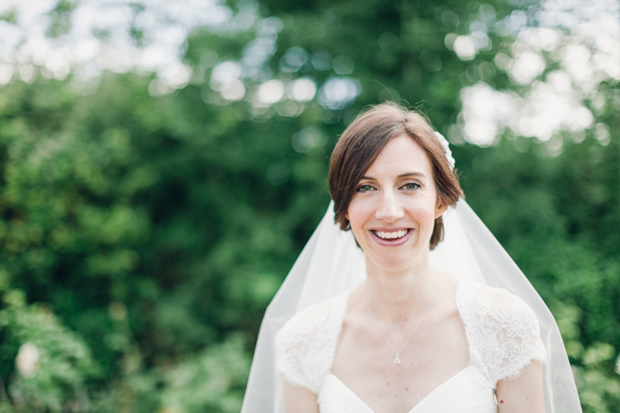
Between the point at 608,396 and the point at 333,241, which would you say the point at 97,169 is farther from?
the point at 608,396

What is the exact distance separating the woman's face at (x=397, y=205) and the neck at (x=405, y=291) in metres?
0.10

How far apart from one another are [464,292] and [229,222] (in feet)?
13.1

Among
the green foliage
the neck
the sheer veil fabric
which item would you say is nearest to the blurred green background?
the green foliage

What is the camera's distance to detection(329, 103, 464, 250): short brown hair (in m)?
1.74

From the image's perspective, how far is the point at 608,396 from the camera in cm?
246

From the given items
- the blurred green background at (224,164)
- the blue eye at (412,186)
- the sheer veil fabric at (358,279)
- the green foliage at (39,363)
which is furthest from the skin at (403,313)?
the green foliage at (39,363)

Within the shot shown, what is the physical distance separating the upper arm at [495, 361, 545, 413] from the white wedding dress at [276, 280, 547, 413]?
0.03 m

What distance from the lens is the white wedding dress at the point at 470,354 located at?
1.62 metres

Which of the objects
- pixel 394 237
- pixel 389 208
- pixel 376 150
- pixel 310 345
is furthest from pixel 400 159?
pixel 310 345

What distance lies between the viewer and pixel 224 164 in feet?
17.6

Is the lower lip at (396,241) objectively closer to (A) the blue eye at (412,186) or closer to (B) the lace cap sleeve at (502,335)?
(A) the blue eye at (412,186)

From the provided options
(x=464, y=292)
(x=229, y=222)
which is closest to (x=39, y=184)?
(x=229, y=222)

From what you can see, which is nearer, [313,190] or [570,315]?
[570,315]

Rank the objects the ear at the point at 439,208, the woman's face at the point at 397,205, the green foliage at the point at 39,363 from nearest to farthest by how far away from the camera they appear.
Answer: the woman's face at the point at 397,205
the ear at the point at 439,208
the green foliage at the point at 39,363
